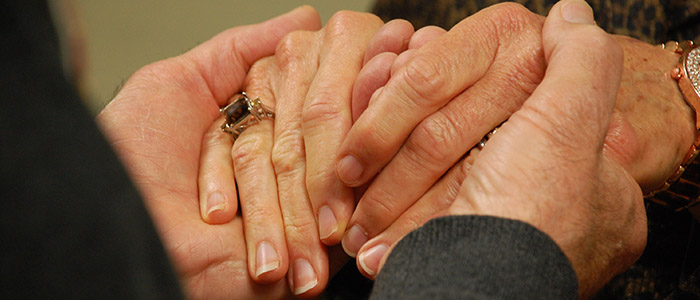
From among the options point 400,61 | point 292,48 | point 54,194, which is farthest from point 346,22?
point 54,194

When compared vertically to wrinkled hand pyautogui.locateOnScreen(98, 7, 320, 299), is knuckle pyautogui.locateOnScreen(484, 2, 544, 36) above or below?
above

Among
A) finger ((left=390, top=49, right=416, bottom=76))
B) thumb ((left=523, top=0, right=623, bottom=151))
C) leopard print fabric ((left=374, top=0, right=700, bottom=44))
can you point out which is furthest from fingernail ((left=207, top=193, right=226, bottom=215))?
leopard print fabric ((left=374, top=0, right=700, bottom=44))

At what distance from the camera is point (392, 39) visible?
0.84 m

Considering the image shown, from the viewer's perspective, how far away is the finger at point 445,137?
2.30ft

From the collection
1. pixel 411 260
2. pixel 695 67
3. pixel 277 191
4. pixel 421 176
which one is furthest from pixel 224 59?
pixel 695 67

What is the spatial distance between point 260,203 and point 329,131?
0.52ft

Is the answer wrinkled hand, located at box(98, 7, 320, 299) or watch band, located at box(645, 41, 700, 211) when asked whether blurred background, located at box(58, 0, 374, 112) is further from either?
watch band, located at box(645, 41, 700, 211)

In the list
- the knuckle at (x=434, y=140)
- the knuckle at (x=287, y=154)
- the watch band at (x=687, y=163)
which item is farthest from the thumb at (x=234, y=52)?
the watch band at (x=687, y=163)

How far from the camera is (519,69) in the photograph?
0.74m

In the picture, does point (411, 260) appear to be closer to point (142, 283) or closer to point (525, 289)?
point (525, 289)

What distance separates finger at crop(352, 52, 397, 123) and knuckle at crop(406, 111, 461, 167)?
0.12 m

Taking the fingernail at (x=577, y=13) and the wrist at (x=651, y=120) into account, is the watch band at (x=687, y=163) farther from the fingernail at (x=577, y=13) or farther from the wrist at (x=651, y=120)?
the fingernail at (x=577, y=13)

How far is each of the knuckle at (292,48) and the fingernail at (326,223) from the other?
1.02ft

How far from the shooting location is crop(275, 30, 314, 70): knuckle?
96 cm
